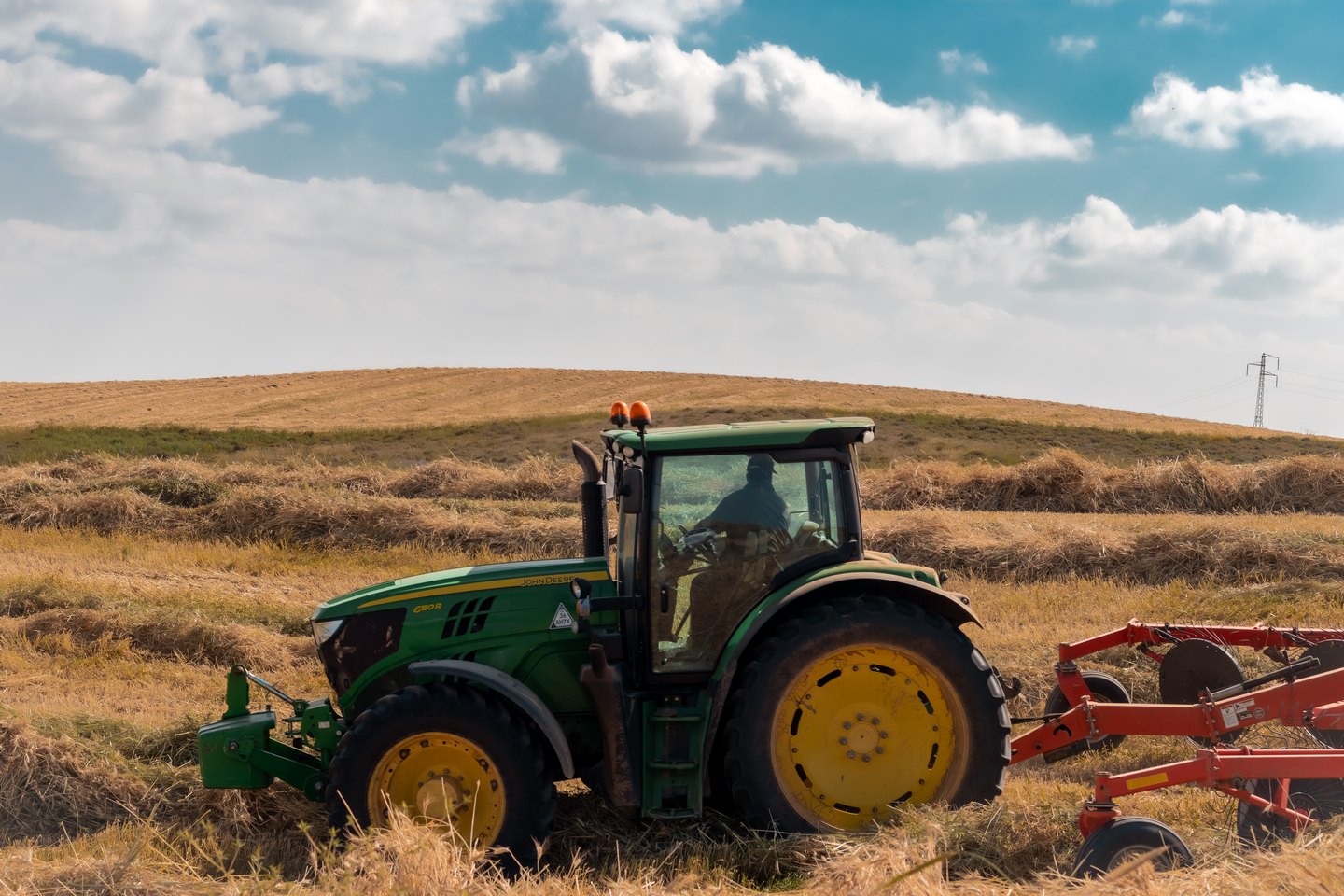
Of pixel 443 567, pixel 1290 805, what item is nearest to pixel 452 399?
pixel 443 567

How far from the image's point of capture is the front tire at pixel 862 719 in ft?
17.4

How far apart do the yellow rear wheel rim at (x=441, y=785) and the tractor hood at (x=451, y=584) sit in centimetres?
84

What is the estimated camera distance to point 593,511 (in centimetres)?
649

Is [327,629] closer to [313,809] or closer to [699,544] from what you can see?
[313,809]

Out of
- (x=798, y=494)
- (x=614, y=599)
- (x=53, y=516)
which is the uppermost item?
(x=798, y=494)

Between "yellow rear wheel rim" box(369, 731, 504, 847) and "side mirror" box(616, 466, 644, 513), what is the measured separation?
4.25ft

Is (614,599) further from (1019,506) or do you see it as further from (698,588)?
(1019,506)

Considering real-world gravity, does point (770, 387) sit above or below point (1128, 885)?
above

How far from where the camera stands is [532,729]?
5457 millimetres

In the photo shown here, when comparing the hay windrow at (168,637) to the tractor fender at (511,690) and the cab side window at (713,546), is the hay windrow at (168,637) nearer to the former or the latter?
the tractor fender at (511,690)

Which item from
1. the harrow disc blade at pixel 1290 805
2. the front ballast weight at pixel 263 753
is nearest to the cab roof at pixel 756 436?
the front ballast weight at pixel 263 753

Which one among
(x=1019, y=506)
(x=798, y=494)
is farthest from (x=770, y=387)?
(x=798, y=494)

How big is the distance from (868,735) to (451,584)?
218 cm

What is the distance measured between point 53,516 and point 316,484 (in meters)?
3.90
